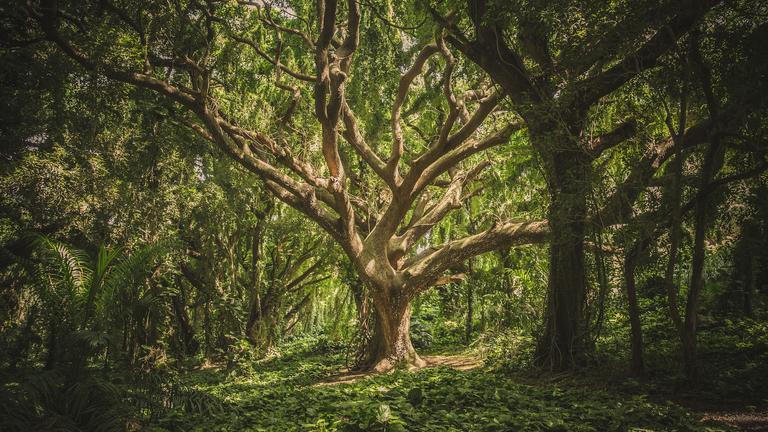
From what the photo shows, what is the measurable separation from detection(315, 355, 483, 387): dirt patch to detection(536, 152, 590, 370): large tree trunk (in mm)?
2265

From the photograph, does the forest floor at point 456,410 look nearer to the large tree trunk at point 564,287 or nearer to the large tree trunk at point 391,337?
the large tree trunk at point 564,287

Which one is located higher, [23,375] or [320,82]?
[320,82]

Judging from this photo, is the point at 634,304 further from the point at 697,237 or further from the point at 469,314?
the point at 469,314

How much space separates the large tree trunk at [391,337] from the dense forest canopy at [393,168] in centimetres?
5

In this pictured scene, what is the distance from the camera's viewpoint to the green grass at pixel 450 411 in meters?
4.07

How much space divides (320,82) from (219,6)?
7.24 ft

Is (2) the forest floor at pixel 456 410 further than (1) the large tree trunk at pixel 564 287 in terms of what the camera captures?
No

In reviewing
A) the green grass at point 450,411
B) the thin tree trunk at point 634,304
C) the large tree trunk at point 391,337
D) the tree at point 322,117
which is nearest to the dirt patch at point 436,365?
the large tree trunk at point 391,337

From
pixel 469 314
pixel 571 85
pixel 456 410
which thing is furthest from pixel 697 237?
pixel 469 314

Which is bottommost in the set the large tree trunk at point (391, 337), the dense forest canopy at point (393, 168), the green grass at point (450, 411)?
the green grass at point (450, 411)

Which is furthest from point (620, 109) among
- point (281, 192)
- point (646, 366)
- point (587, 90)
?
point (281, 192)

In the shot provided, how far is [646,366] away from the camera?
20.1 feet

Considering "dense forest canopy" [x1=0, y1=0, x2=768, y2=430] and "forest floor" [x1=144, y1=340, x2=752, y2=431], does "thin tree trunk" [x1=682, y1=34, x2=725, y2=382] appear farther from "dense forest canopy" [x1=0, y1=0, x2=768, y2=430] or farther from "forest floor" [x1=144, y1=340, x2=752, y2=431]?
"forest floor" [x1=144, y1=340, x2=752, y2=431]

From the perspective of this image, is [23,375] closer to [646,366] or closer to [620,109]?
[646,366]
